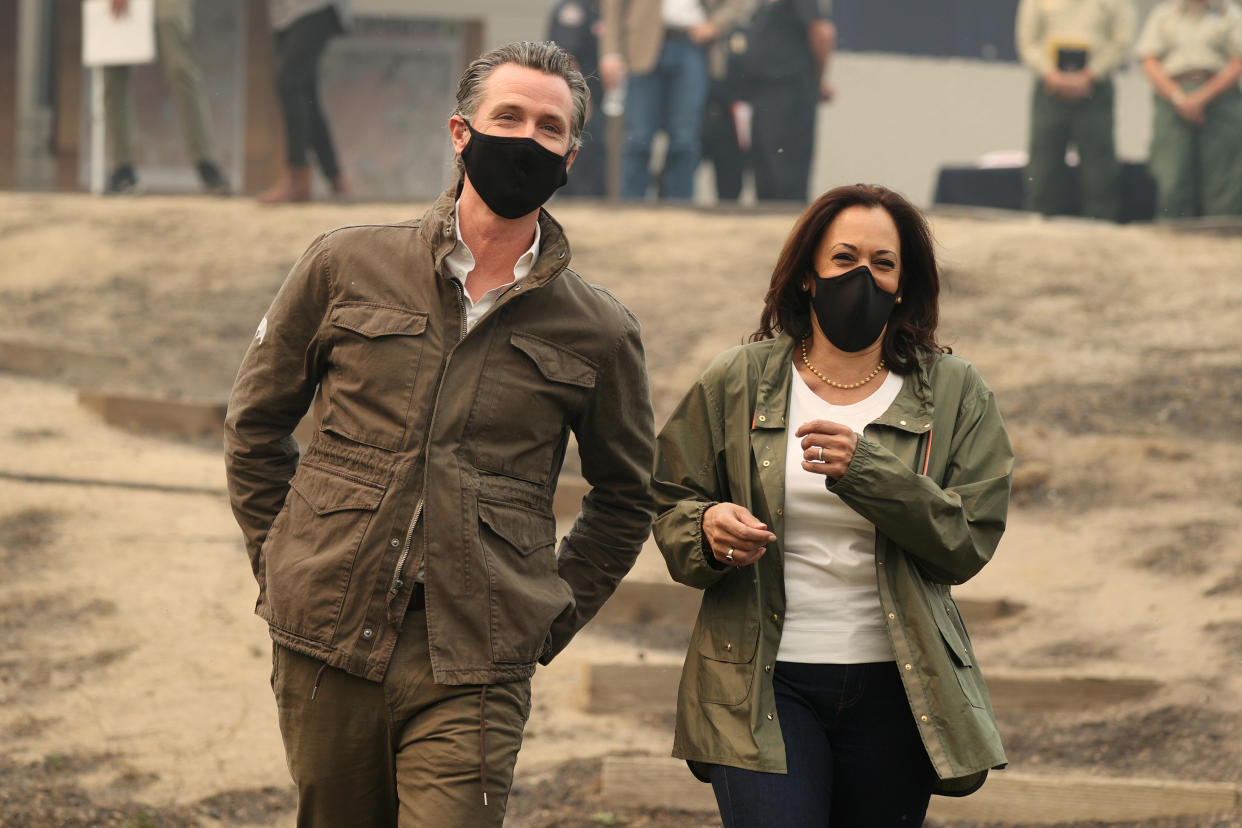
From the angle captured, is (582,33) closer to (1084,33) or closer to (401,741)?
(1084,33)

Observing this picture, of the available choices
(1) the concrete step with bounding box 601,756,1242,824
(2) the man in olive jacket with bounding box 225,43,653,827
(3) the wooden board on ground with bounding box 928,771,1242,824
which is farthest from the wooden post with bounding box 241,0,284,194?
(2) the man in olive jacket with bounding box 225,43,653,827

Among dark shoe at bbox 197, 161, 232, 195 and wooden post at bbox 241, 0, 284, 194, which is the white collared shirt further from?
wooden post at bbox 241, 0, 284, 194

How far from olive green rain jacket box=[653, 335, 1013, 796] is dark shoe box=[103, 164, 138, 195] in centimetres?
1112

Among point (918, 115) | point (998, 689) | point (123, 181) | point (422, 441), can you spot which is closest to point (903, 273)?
point (422, 441)

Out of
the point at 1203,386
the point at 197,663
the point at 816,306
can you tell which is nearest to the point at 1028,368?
the point at 1203,386

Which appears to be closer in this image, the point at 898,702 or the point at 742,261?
the point at 898,702

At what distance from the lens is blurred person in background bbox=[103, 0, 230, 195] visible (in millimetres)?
12445

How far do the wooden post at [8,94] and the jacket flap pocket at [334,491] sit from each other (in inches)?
639

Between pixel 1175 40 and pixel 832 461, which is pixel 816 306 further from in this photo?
pixel 1175 40

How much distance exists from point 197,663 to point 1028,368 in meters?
5.70

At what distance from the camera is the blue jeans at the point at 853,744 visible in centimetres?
304

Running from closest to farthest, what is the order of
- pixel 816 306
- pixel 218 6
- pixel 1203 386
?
pixel 816 306 → pixel 1203 386 → pixel 218 6

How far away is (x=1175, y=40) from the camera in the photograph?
11.5m

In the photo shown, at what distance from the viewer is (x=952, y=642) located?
10.0ft
